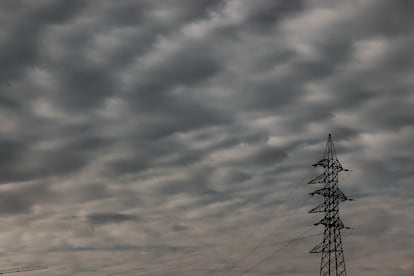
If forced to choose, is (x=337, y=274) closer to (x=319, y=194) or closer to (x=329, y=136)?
(x=319, y=194)

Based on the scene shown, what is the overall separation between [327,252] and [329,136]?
26896 millimetres

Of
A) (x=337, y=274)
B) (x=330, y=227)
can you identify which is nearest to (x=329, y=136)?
(x=330, y=227)

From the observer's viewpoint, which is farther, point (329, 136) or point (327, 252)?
point (329, 136)

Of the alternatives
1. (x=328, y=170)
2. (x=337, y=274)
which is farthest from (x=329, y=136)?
(x=337, y=274)

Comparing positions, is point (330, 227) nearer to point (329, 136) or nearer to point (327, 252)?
point (327, 252)

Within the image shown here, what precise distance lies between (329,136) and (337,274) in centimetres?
3158

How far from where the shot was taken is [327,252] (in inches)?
6240

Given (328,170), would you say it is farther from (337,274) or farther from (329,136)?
(337,274)

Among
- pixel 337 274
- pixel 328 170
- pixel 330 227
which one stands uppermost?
pixel 328 170

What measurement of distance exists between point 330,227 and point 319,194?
7561 mm

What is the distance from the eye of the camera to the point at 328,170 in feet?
541

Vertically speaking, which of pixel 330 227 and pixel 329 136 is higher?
pixel 329 136

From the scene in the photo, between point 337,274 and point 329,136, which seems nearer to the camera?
point 337,274

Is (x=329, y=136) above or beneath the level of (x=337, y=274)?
above
